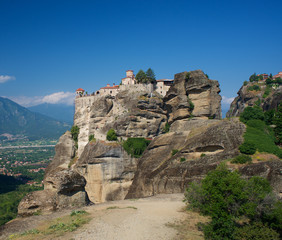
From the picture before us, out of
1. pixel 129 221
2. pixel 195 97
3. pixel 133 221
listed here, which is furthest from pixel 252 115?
pixel 129 221

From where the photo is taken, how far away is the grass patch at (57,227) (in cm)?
1573

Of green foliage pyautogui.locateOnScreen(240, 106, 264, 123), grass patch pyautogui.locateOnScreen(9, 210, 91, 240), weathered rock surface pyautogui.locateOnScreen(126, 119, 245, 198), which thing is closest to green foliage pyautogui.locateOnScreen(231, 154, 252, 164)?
weathered rock surface pyautogui.locateOnScreen(126, 119, 245, 198)

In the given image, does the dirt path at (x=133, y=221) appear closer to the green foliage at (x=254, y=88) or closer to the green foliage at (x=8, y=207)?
the green foliage at (x=8, y=207)

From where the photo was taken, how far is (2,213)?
57.5 m

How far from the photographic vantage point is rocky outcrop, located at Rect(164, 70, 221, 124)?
159ft

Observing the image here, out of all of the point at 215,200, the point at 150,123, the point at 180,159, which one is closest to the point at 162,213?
the point at 215,200

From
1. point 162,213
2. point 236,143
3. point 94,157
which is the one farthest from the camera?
point 94,157

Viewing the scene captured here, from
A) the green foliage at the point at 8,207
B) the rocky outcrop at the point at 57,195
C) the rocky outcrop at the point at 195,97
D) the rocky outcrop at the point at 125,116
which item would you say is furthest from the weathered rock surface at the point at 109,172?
the rocky outcrop at the point at 57,195

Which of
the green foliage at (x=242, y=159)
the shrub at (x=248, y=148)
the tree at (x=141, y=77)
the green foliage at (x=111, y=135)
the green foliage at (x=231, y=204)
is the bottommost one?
the green foliage at (x=231, y=204)

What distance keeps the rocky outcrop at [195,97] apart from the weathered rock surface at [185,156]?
6.81 metres

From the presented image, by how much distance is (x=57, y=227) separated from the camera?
17.0 m

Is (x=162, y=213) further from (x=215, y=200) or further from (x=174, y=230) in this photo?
(x=215, y=200)

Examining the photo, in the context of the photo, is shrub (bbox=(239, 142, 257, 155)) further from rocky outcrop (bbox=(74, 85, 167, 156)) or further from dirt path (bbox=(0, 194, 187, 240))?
rocky outcrop (bbox=(74, 85, 167, 156))

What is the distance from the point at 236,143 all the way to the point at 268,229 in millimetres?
17621
